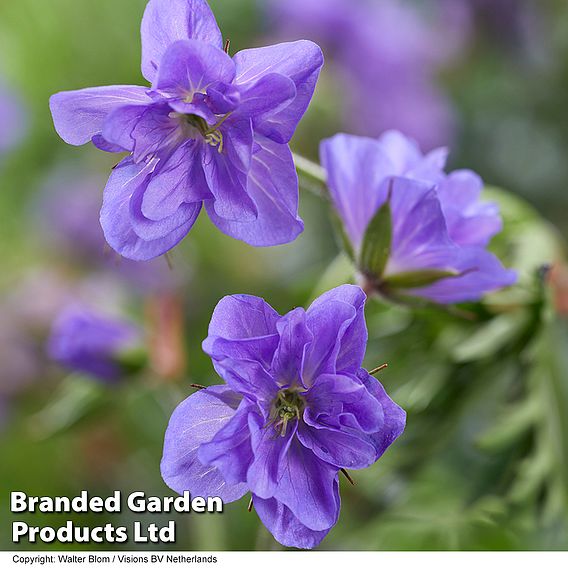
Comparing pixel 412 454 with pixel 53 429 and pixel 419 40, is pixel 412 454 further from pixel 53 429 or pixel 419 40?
pixel 419 40

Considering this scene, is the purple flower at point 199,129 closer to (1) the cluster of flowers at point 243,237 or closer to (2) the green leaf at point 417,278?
(1) the cluster of flowers at point 243,237

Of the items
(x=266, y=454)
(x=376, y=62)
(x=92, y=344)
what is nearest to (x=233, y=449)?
(x=266, y=454)

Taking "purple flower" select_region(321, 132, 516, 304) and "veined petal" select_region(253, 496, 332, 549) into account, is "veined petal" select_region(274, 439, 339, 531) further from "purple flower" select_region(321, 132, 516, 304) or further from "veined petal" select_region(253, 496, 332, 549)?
"purple flower" select_region(321, 132, 516, 304)

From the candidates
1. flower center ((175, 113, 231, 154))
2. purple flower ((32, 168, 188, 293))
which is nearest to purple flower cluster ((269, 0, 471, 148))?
purple flower ((32, 168, 188, 293))

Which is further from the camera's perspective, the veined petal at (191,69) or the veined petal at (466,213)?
the veined petal at (466,213)
